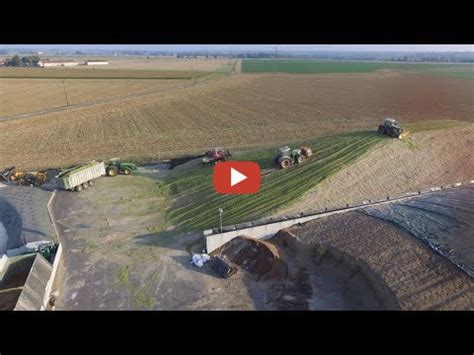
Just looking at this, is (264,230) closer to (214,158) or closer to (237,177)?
(237,177)

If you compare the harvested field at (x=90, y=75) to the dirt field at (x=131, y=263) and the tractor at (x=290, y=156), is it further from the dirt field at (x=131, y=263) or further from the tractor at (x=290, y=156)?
the dirt field at (x=131, y=263)

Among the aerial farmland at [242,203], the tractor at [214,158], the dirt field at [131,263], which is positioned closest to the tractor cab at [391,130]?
the aerial farmland at [242,203]

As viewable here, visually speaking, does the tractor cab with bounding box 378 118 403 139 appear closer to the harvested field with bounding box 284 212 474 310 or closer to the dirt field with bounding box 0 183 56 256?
the harvested field with bounding box 284 212 474 310

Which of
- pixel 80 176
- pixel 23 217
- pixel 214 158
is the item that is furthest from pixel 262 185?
pixel 23 217

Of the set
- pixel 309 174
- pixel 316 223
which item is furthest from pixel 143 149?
pixel 316 223

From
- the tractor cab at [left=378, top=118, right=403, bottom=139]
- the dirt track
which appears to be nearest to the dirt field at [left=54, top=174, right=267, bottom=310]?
the dirt track

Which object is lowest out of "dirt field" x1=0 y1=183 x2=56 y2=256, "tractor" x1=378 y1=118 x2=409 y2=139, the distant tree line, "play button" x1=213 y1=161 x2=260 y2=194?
"dirt field" x1=0 y1=183 x2=56 y2=256

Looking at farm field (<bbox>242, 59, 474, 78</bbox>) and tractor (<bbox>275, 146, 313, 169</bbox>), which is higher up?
tractor (<bbox>275, 146, 313, 169</bbox>)
